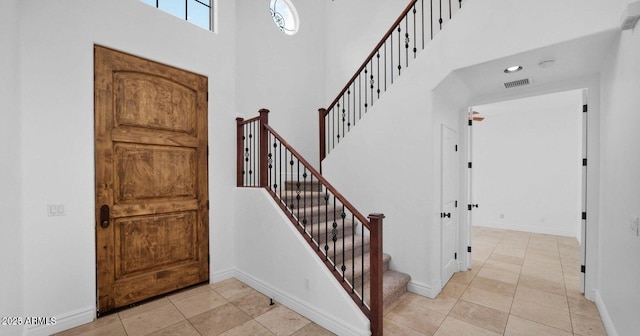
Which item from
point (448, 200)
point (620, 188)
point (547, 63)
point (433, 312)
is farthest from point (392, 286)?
point (547, 63)

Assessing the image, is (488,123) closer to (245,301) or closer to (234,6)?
(234,6)

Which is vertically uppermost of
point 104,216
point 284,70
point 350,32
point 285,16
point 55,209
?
point 285,16

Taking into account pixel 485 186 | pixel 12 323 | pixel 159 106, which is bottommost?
pixel 12 323

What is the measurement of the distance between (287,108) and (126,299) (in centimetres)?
364

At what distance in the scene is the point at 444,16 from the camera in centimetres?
434

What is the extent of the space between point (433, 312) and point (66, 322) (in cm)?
362

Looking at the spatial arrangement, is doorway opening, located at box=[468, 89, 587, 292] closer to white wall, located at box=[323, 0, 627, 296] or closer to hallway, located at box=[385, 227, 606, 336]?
hallway, located at box=[385, 227, 606, 336]

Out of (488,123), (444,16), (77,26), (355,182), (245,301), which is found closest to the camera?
(77,26)

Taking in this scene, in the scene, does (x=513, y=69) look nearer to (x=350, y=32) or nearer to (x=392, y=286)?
(x=392, y=286)

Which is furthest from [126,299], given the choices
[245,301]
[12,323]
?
[245,301]

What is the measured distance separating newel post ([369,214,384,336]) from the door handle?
2.71 meters

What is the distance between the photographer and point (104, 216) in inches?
108

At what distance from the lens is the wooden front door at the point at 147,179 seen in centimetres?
276

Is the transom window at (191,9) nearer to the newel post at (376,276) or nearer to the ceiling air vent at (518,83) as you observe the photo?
the newel post at (376,276)
